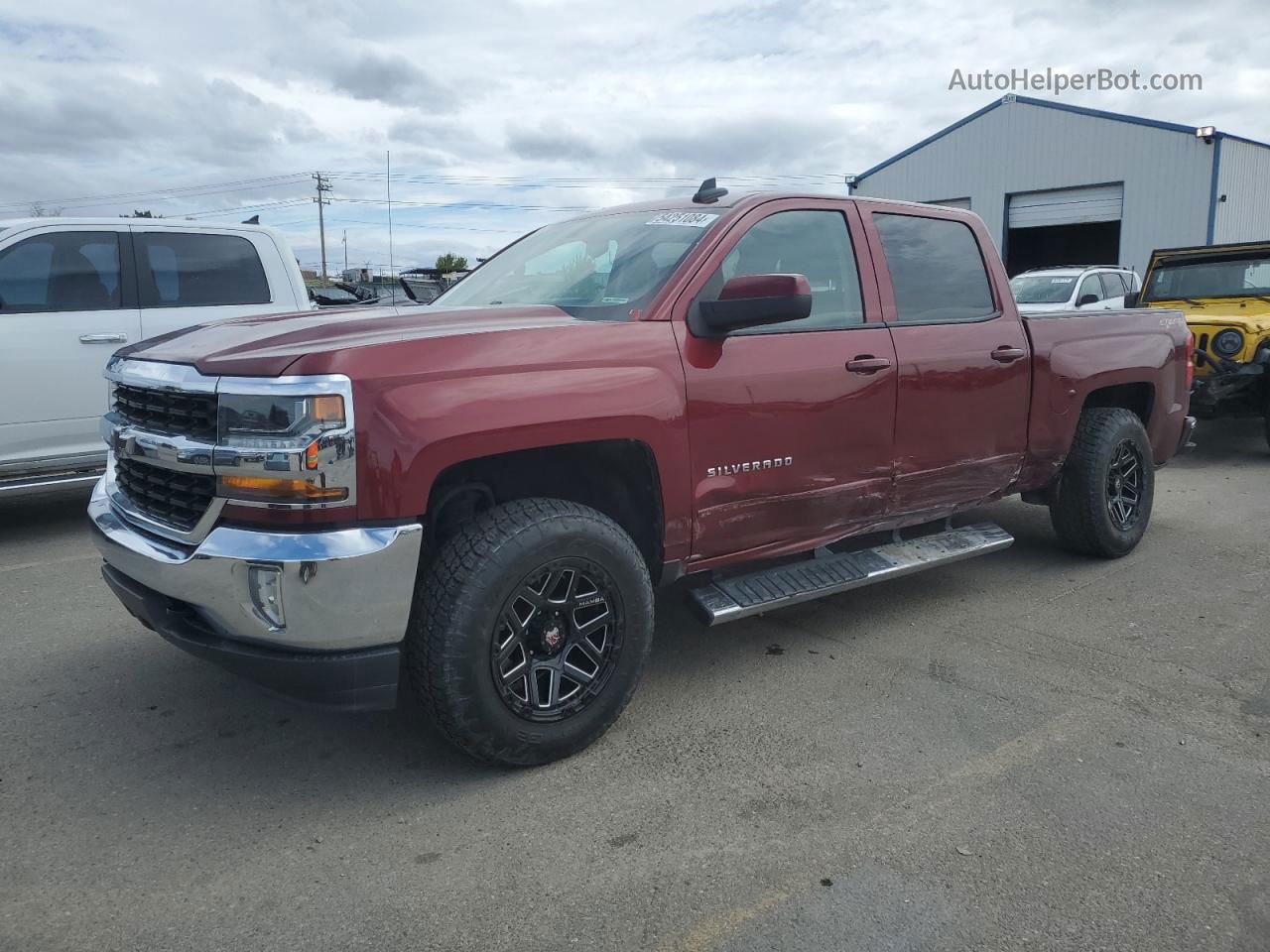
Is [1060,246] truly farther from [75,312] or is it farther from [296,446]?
[296,446]

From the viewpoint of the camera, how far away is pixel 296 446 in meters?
2.66

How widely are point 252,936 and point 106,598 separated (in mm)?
3125

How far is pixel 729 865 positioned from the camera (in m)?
2.63

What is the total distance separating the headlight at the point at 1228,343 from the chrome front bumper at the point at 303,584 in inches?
337

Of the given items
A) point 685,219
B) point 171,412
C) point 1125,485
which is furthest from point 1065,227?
point 171,412

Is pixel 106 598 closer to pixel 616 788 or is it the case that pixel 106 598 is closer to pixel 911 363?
pixel 616 788

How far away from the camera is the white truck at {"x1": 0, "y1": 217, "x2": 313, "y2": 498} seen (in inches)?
236

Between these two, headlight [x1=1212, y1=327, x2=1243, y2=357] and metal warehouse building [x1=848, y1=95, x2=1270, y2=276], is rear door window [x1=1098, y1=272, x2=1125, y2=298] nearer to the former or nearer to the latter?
headlight [x1=1212, y1=327, x2=1243, y2=357]

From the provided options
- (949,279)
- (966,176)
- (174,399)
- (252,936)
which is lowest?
(252,936)

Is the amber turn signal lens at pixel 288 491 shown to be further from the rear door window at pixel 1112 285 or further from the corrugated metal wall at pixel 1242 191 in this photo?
the corrugated metal wall at pixel 1242 191

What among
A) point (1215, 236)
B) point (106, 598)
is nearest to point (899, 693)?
point (106, 598)

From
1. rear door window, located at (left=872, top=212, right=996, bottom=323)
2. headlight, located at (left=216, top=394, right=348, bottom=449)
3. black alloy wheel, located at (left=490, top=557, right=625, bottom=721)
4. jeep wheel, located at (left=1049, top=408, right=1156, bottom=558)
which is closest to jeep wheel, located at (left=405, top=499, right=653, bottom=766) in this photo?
black alloy wheel, located at (left=490, top=557, right=625, bottom=721)

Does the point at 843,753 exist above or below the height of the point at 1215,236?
below

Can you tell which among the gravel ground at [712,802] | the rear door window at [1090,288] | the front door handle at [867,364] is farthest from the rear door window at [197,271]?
the rear door window at [1090,288]
